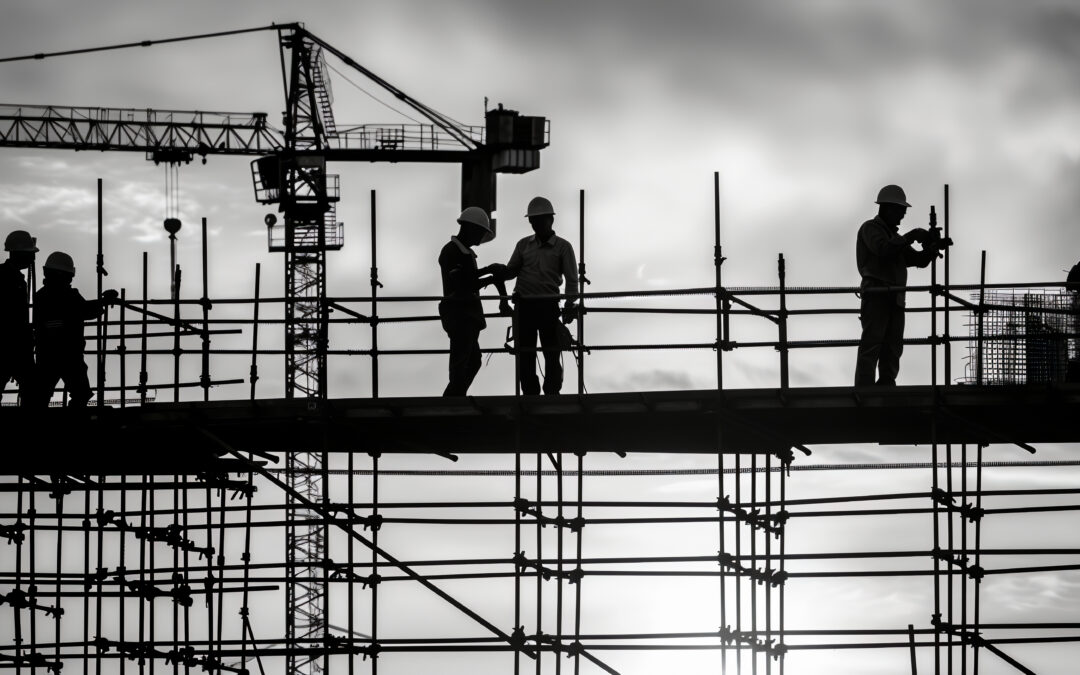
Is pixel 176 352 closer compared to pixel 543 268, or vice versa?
pixel 543 268

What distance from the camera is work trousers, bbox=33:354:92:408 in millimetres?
19375

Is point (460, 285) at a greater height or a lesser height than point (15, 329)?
greater

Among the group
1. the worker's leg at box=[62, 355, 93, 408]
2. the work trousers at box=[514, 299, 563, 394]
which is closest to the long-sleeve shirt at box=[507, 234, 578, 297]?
the work trousers at box=[514, 299, 563, 394]

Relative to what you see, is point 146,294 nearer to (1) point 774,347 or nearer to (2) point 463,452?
(2) point 463,452

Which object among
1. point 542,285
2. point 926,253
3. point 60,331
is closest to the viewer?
point 926,253

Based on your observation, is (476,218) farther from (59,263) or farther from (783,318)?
(59,263)

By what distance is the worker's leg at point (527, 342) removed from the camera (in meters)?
18.5

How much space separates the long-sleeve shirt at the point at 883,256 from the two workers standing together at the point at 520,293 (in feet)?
9.06

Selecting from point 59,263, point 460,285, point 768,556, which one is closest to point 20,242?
point 59,263

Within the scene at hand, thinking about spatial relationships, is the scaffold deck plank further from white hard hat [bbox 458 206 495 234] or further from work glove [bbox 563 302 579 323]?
white hard hat [bbox 458 206 495 234]

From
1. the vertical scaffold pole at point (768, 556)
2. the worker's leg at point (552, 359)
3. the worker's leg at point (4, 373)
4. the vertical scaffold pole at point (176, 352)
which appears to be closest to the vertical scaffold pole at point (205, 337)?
the vertical scaffold pole at point (176, 352)

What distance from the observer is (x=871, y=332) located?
18.1 m

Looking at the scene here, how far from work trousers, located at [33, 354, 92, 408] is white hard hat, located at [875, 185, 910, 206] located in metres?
8.08

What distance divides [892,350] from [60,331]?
26.8ft
